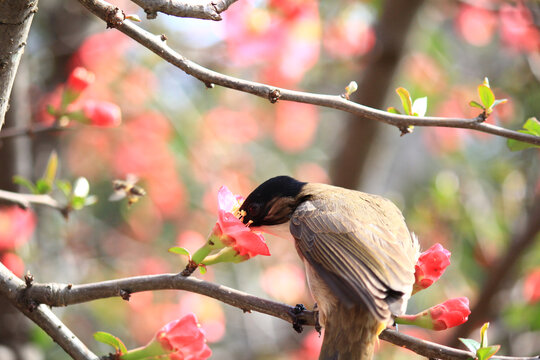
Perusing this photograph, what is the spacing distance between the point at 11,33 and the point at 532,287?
11.6ft

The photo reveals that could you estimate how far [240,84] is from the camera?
146cm

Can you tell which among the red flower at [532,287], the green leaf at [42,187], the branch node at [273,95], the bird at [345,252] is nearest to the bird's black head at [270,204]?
the bird at [345,252]

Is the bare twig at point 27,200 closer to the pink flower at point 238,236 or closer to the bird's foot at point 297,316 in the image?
the pink flower at point 238,236

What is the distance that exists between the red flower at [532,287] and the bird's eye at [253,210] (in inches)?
91.0

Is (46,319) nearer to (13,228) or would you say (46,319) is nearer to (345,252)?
(345,252)

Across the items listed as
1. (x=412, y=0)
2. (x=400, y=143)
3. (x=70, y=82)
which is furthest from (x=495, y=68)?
(x=70, y=82)

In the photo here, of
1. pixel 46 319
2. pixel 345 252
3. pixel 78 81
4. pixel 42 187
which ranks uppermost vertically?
pixel 78 81

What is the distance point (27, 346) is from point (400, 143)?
5306 millimetres

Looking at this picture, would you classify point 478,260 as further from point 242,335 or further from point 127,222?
point 127,222

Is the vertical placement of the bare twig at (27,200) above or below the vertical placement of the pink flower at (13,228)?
above

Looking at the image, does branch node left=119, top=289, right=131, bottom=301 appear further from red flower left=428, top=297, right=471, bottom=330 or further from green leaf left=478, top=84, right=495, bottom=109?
green leaf left=478, top=84, right=495, bottom=109

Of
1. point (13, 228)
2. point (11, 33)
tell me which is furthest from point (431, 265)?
point (13, 228)

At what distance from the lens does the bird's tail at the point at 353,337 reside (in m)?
1.83

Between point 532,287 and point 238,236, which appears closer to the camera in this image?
point 238,236
